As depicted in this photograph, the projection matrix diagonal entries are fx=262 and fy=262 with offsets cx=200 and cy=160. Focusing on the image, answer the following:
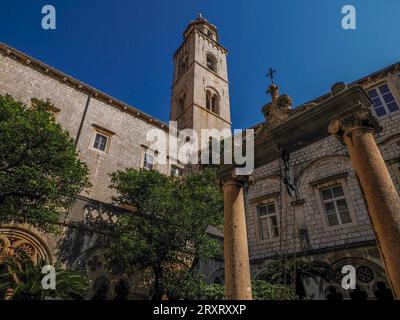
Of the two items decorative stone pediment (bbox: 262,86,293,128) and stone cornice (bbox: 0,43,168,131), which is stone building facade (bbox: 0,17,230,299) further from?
decorative stone pediment (bbox: 262,86,293,128)

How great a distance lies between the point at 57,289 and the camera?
23.0ft

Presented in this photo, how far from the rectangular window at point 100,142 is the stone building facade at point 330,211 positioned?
29.2 ft

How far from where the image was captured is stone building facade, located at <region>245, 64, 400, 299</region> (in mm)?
10109

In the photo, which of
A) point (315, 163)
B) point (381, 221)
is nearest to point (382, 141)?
point (315, 163)

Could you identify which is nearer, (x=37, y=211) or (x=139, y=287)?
(x=37, y=211)

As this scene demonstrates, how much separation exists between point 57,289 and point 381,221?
7640 mm

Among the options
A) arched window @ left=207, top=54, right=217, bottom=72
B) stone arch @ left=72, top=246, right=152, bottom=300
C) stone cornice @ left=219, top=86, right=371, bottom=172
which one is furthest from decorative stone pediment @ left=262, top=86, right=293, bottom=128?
arched window @ left=207, top=54, right=217, bottom=72

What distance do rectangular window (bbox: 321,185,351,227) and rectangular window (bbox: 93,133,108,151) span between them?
38.8 ft

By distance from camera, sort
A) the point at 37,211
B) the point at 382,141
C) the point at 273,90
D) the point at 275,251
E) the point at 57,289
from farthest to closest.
A: the point at 275,251 < the point at 382,141 < the point at 37,211 < the point at 57,289 < the point at 273,90

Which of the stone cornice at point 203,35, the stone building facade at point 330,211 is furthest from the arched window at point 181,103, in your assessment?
the stone building facade at point 330,211

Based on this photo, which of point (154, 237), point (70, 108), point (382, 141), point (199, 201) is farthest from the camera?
point (70, 108)
